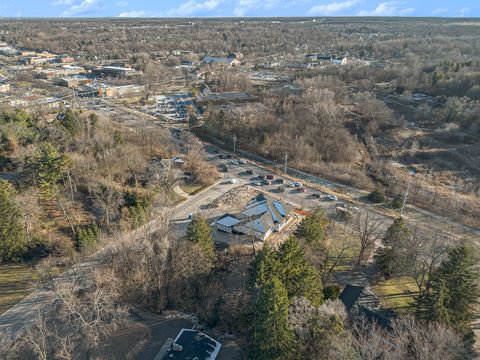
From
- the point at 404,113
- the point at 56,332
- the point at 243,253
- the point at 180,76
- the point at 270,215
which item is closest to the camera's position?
the point at 56,332

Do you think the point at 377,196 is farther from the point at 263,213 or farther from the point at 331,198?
the point at 263,213

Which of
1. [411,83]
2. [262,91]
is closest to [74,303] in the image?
[262,91]

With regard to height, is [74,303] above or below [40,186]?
below

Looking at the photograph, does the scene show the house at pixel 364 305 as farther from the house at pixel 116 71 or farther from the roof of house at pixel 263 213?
the house at pixel 116 71

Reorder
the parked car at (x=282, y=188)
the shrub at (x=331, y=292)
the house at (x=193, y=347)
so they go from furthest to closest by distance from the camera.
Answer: the parked car at (x=282, y=188) → the shrub at (x=331, y=292) → the house at (x=193, y=347)

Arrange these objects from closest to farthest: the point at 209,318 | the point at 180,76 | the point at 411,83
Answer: the point at 209,318, the point at 411,83, the point at 180,76

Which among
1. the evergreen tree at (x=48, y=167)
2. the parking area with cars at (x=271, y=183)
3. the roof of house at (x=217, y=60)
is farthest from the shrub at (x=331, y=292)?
the roof of house at (x=217, y=60)

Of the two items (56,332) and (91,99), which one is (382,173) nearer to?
(56,332)

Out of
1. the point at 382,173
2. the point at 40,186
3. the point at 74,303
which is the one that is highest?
the point at 40,186
